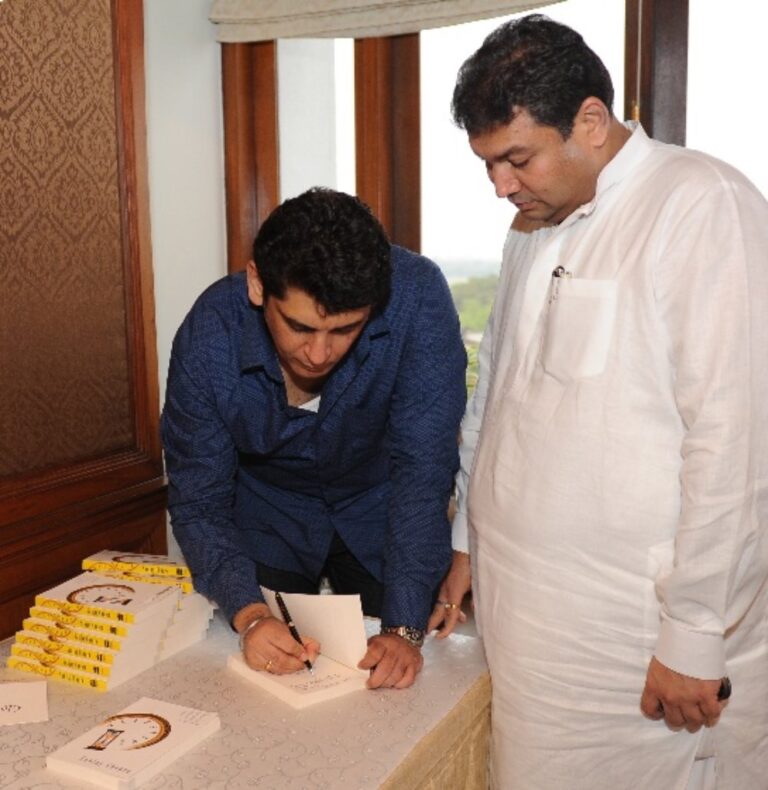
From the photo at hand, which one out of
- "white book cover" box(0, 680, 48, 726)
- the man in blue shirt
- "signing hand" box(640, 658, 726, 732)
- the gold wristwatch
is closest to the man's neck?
the man in blue shirt

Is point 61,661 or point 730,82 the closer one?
point 61,661

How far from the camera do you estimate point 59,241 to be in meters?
2.01

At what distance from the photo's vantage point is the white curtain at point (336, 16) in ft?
7.57

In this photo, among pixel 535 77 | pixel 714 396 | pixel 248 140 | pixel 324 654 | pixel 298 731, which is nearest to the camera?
pixel 714 396

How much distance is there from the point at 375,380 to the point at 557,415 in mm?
446

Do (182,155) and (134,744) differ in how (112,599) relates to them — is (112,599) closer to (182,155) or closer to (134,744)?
(134,744)

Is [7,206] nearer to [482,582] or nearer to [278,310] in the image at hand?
[278,310]

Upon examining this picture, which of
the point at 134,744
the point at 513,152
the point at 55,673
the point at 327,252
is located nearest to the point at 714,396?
the point at 513,152

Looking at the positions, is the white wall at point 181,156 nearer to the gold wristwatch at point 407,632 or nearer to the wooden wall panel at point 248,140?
the wooden wall panel at point 248,140

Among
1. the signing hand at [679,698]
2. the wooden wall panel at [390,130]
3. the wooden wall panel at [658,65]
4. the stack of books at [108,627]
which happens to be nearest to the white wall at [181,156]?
the wooden wall panel at [390,130]

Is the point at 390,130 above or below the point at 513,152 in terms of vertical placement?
above

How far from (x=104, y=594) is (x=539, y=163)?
1.05m

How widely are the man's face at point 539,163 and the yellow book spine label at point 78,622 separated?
0.94m

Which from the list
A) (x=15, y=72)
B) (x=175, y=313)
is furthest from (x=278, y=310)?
(x=175, y=313)
